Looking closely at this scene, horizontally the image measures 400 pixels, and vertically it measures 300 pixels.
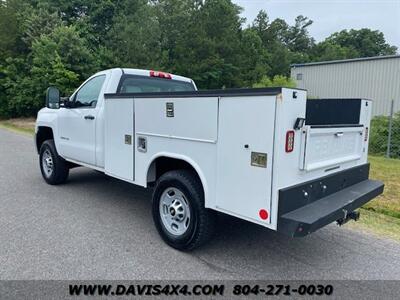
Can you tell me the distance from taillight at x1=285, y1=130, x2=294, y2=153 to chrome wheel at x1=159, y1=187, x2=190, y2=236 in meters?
1.32

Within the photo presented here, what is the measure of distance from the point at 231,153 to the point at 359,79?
23.8 meters

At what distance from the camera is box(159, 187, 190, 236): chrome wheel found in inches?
149

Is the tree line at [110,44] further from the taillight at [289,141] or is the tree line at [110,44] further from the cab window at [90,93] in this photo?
the taillight at [289,141]

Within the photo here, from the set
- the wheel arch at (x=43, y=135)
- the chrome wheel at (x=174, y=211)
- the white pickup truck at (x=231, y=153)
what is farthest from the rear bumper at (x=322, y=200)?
the wheel arch at (x=43, y=135)

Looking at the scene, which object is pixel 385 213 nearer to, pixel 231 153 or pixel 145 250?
pixel 231 153

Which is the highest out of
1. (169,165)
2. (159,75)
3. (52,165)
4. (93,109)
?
(159,75)

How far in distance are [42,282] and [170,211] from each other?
1.47m

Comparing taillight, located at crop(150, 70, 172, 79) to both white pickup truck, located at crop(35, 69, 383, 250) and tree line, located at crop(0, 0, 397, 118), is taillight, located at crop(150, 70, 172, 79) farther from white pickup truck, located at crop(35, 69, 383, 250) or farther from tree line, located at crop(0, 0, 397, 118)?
tree line, located at crop(0, 0, 397, 118)

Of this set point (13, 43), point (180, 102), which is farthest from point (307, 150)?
point (13, 43)

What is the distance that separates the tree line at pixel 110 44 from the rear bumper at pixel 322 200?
1846 cm

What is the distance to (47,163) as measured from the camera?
6645 mm

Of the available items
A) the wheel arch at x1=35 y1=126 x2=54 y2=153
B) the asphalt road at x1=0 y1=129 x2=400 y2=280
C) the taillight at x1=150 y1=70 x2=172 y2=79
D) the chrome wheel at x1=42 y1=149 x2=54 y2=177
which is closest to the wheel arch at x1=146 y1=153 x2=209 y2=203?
the asphalt road at x1=0 y1=129 x2=400 y2=280

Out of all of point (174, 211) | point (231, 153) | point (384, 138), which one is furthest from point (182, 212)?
point (384, 138)

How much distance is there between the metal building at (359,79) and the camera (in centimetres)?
2206
